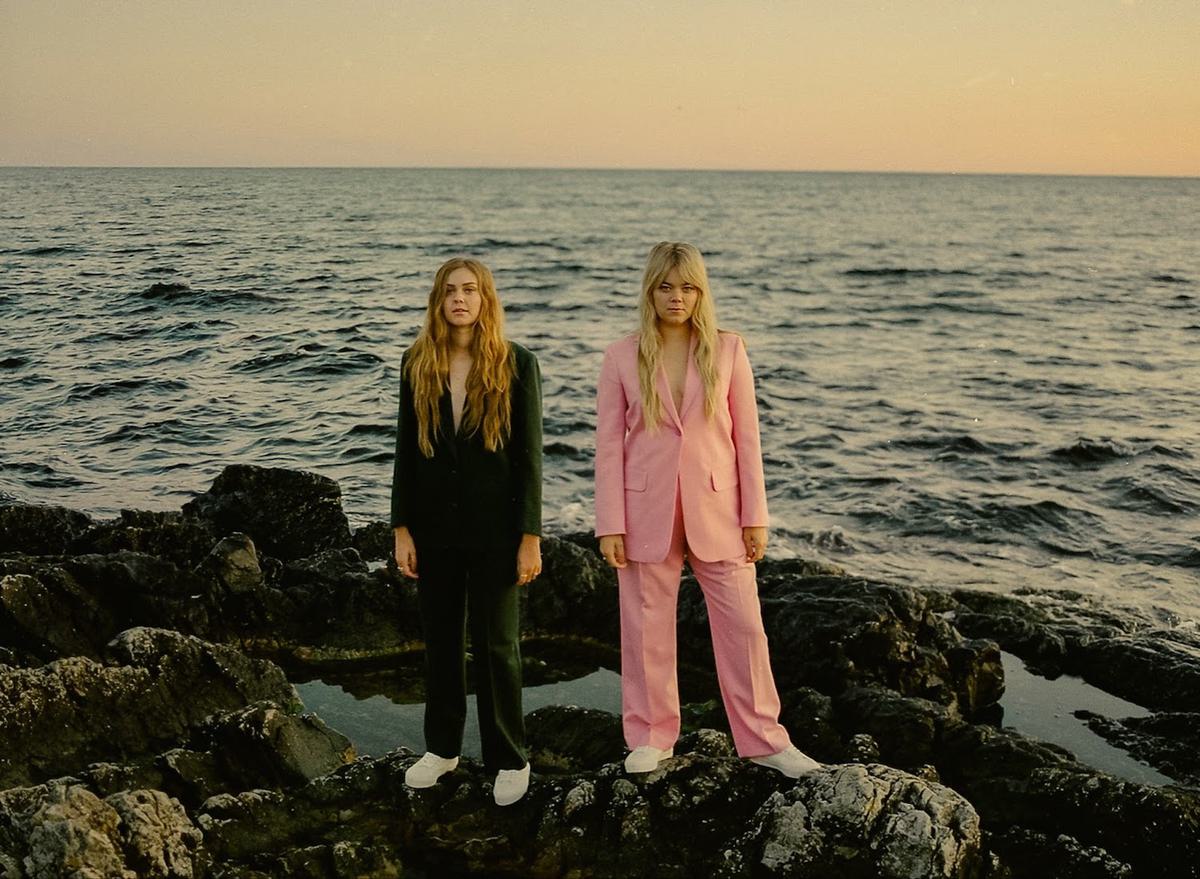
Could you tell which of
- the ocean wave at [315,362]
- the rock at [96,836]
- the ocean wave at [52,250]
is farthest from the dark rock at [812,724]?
the ocean wave at [52,250]

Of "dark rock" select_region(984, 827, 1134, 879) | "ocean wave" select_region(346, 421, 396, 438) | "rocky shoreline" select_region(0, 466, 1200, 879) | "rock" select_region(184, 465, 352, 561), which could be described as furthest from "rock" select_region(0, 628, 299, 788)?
"ocean wave" select_region(346, 421, 396, 438)

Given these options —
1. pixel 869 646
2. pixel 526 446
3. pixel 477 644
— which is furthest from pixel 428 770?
pixel 869 646

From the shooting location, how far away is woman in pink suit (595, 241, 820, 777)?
4.78m

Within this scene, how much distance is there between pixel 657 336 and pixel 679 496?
0.73 metres

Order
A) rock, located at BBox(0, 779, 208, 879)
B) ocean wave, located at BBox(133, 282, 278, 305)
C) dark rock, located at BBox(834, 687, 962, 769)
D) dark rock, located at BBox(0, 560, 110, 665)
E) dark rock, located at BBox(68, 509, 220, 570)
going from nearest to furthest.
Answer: rock, located at BBox(0, 779, 208, 879) → dark rock, located at BBox(834, 687, 962, 769) → dark rock, located at BBox(0, 560, 110, 665) → dark rock, located at BBox(68, 509, 220, 570) → ocean wave, located at BBox(133, 282, 278, 305)

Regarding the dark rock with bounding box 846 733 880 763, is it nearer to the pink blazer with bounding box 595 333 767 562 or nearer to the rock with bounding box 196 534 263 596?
the pink blazer with bounding box 595 333 767 562

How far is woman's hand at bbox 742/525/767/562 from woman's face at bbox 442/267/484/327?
1578mm

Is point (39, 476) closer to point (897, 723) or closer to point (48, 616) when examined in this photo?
point (48, 616)

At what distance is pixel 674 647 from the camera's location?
4.96m

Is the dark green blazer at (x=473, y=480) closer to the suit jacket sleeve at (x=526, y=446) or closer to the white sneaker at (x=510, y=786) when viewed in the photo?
the suit jacket sleeve at (x=526, y=446)

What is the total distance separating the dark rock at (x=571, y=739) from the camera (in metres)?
5.91

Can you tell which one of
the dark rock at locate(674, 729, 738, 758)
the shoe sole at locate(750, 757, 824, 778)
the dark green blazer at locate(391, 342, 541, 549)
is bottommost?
the dark rock at locate(674, 729, 738, 758)

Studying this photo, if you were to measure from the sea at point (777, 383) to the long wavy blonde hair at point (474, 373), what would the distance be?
7.82 meters

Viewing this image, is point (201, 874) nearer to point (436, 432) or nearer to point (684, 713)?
point (436, 432)
